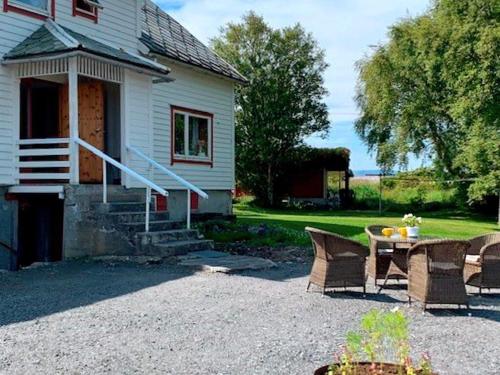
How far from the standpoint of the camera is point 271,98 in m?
32.7

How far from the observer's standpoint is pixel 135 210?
1195 centimetres

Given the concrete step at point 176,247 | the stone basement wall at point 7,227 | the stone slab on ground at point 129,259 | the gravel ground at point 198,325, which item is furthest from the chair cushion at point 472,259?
the stone basement wall at point 7,227

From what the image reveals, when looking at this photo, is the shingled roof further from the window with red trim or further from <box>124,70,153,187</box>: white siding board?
the window with red trim

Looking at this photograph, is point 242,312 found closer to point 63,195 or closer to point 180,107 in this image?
point 63,195

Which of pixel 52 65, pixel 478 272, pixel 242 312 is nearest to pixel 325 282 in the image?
pixel 242 312

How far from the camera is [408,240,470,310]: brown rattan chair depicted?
700 cm

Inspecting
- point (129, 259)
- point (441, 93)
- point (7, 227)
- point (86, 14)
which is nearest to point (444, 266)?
point (129, 259)

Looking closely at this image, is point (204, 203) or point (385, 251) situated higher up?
point (204, 203)

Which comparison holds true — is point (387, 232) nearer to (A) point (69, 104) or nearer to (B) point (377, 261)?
(B) point (377, 261)

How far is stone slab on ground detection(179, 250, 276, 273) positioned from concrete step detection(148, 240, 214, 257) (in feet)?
0.47

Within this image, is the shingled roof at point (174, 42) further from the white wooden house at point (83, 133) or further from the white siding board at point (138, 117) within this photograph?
the white siding board at point (138, 117)

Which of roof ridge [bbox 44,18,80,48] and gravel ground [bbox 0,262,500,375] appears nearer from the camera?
gravel ground [bbox 0,262,500,375]

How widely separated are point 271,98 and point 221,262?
2339 centimetres

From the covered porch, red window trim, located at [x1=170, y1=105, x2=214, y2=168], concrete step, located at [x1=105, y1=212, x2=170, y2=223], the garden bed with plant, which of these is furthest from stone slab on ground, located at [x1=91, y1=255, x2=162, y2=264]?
red window trim, located at [x1=170, y1=105, x2=214, y2=168]
